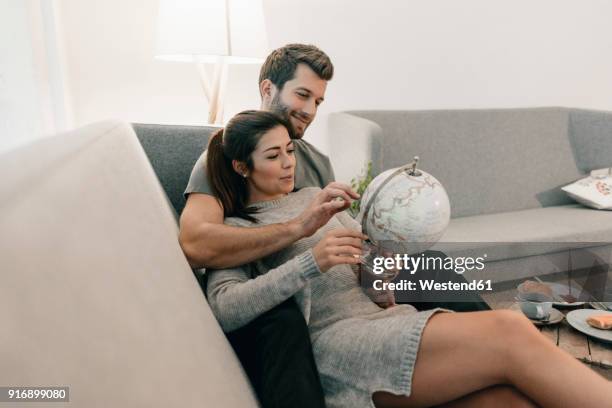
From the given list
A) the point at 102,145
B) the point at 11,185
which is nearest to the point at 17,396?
the point at 11,185

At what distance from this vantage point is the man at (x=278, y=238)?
73cm

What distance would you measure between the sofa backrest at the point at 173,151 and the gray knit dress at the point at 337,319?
1.44 ft

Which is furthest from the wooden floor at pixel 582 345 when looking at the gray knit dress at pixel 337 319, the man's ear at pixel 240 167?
the man's ear at pixel 240 167

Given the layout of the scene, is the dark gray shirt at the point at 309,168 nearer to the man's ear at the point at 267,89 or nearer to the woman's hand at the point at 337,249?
the man's ear at the point at 267,89

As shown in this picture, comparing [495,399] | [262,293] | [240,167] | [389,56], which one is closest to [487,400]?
[495,399]

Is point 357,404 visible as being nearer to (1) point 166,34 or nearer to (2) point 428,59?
(1) point 166,34

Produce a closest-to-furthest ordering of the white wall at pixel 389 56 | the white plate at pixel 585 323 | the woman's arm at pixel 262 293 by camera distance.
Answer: the woman's arm at pixel 262 293 → the white plate at pixel 585 323 → the white wall at pixel 389 56

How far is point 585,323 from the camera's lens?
1.01 meters

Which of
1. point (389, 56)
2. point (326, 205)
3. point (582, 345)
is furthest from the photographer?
point (389, 56)

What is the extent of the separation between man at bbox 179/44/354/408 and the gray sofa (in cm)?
83

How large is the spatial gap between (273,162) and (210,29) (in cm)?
89

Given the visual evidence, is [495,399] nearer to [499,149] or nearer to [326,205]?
[326,205]

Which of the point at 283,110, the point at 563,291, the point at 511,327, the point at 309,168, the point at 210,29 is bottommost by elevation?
the point at 563,291

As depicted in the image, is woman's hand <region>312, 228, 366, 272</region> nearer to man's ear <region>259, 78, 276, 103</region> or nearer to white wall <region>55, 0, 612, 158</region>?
man's ear <region>259, 78, 276, 103</region>
